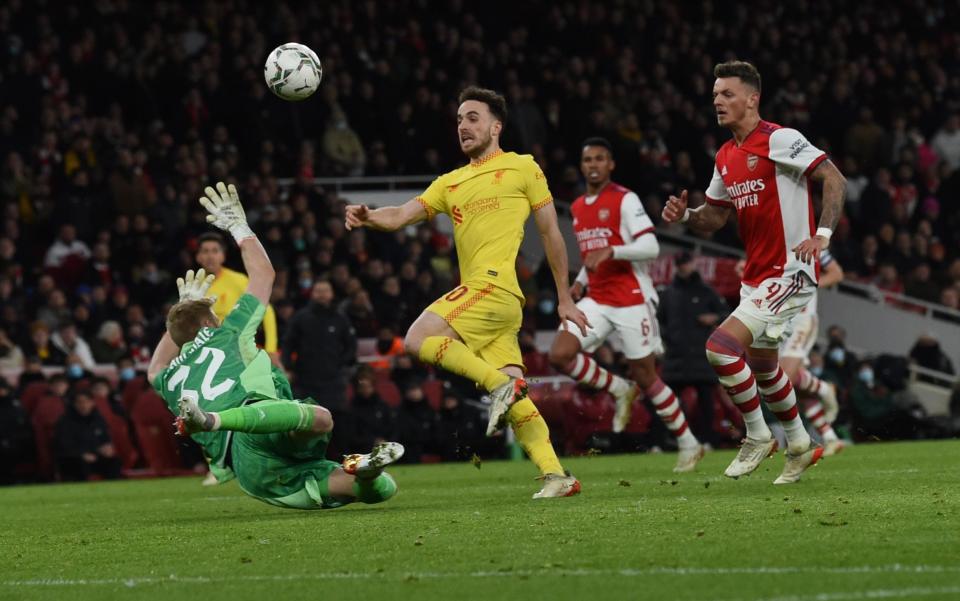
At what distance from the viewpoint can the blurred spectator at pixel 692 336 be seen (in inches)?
717

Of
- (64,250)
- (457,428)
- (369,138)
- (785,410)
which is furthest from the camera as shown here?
(369,138)

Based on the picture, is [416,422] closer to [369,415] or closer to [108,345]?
[369,415]

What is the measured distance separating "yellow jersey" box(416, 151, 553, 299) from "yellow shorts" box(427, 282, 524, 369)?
0.24 ft

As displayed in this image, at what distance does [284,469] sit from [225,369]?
2.27ft

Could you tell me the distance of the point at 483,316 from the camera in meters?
9.98

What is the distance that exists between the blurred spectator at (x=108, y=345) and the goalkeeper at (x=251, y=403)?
988 cm

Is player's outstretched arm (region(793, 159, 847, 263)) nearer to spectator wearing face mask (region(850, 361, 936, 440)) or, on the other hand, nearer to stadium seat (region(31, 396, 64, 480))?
stadium seat (region(31, 396, 64, 480))

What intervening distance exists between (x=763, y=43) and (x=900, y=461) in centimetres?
1698

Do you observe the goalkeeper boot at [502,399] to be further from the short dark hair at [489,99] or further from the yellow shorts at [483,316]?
the short dark hair at [489,99]

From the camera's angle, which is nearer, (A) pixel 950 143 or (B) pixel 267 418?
(B) pixel 267 418

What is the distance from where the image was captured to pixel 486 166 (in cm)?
1024

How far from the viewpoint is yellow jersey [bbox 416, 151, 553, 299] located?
10.1m

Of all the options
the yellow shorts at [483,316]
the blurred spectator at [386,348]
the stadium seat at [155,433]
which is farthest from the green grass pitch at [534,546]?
the blurred spectator at [386,348]

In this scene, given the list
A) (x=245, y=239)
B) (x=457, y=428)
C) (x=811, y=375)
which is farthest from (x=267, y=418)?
(x=457, y=428)
